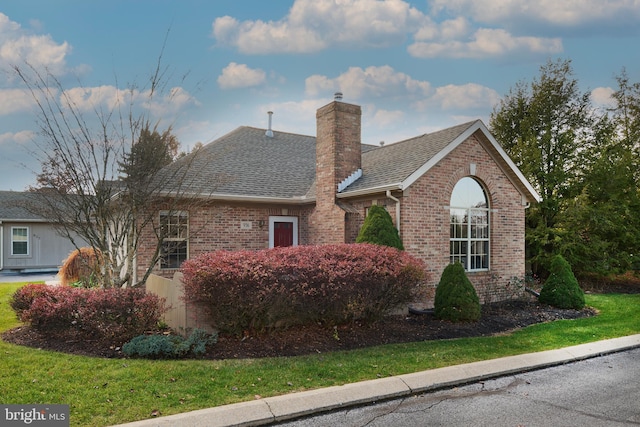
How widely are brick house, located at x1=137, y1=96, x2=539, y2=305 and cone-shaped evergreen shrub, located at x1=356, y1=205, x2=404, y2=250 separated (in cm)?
32

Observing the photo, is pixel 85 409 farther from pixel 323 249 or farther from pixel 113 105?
pixel 113 105

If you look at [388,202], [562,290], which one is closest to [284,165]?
[388,202]

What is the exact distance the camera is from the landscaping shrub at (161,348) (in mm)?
6523

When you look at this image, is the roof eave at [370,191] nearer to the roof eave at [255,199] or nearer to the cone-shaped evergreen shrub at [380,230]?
the cone-shaped evergreen shrub at [380,230]

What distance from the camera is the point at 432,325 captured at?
9.40 m

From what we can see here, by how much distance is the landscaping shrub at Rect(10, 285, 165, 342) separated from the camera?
7207mm

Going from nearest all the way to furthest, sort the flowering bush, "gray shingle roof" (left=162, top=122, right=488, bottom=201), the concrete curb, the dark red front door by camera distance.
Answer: the concrete curb
the flowering bush
"gray shingle roof" (left=162, top=122, right=488, bottom=201)
the dark red front door

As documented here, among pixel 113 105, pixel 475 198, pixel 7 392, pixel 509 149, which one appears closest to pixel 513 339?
pixel 475 198

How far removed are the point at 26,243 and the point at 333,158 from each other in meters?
21.7

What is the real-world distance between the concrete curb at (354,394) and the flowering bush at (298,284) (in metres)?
2.23

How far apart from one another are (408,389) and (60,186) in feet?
25.8

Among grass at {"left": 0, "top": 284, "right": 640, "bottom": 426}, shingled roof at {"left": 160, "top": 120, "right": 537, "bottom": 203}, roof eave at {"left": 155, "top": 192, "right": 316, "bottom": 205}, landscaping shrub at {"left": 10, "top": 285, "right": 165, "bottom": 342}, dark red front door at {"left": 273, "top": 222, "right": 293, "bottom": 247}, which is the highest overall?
shingled roof at {"left": 160, "top": 120, "right": 537, "bottom": 203}

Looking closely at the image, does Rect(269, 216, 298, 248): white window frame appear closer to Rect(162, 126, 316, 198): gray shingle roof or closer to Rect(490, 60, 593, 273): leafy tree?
Rect(162, 126, 316, 198): gray shingle roof

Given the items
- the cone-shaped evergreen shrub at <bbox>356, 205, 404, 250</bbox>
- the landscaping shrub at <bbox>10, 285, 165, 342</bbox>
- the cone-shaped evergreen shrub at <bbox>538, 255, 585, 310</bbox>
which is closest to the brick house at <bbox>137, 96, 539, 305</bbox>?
the cone-shaped evergreen shrub at <bbox>356, 205, 404, 250</bbox>
